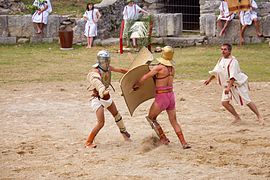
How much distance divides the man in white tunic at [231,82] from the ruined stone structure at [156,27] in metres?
9.05

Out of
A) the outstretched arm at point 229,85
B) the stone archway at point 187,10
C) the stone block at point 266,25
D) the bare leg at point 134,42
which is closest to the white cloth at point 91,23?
the bare leg at point 134,42

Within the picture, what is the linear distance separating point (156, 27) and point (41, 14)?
133 inches

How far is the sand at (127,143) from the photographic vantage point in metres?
8.71

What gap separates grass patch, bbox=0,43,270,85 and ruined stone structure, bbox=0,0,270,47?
15.6 inches

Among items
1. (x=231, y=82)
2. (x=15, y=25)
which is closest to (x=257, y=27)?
(x=15, y=25)

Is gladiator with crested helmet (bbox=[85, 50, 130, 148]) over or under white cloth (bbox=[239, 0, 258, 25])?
under

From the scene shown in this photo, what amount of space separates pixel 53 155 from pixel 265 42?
12.0 metres

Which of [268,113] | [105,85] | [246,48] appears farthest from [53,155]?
[246,48]

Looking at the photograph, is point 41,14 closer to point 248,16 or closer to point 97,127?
point 248,16

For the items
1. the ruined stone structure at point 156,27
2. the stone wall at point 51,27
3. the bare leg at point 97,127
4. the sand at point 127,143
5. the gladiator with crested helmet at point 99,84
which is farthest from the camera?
the stone wall at point 51,27

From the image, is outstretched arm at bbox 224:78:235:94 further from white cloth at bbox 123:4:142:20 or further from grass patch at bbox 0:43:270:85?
white cloth at bbox 123:4:142:20

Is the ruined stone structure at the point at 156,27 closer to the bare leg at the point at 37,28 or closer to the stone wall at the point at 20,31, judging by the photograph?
the stone wall at the point at 20,31

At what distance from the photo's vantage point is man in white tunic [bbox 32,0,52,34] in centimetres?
2145

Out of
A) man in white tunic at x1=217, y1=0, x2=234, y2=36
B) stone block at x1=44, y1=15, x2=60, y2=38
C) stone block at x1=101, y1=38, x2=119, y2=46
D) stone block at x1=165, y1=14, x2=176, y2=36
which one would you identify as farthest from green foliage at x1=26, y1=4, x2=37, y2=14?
man in white tunic at x1=217, y1=0, x2=234, y2=36
